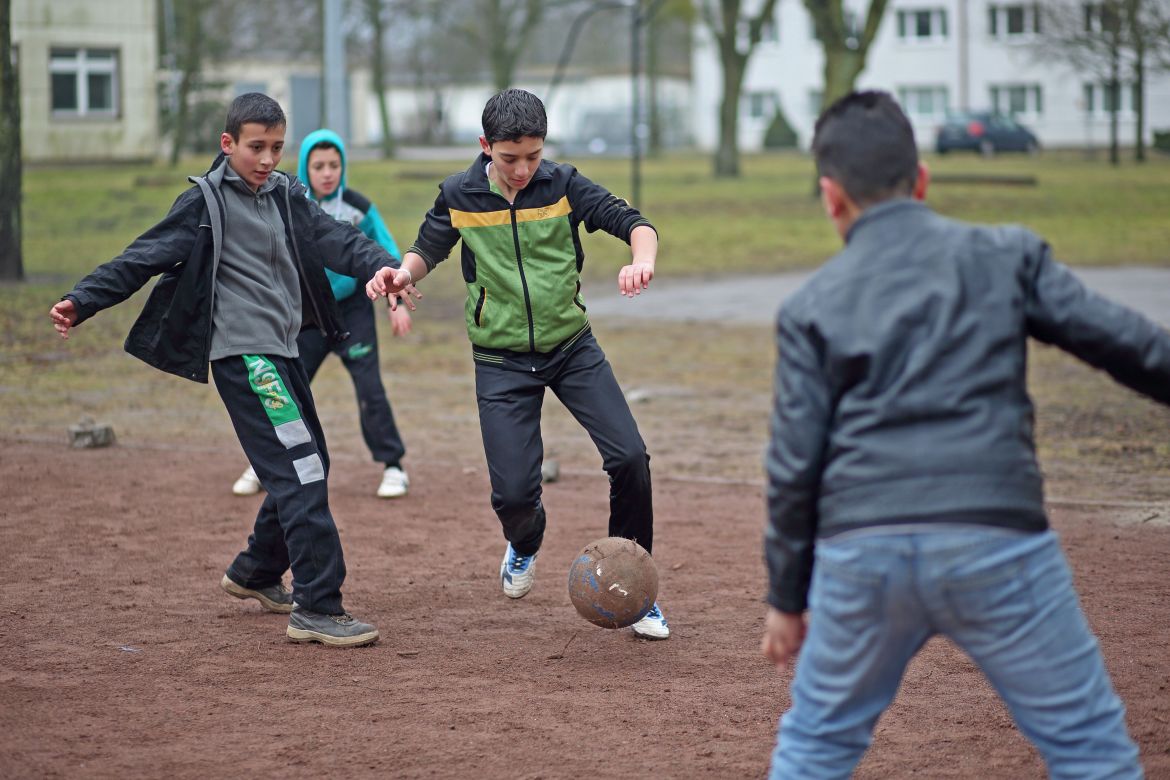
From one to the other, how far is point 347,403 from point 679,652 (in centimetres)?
627

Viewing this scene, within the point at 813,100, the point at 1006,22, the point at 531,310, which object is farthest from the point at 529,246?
the point at 813,100

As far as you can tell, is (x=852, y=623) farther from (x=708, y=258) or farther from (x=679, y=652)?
(x=708, y=258)

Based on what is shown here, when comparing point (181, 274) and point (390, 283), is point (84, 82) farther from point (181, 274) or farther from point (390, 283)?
point (390, 283)

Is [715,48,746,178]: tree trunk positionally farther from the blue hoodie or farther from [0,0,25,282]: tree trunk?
the blue hoodie

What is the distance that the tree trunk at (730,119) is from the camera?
41781mm

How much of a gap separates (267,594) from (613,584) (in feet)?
5.29

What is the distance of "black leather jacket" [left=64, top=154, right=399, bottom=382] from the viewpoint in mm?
5234

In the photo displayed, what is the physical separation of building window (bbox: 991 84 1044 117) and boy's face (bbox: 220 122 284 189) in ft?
208

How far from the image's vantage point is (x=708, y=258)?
72.9ft

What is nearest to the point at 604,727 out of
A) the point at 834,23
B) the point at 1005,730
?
the point at 1005,730

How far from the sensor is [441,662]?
5.30 m

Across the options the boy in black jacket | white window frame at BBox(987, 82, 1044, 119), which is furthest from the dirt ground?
white window frame at BBox(987, 82, 1044, 119)

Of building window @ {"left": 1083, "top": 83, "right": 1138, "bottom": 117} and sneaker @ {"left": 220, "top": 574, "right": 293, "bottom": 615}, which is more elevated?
building window @ {"left": 1083, "top": 83, "right": 1138, "bottom": 117}

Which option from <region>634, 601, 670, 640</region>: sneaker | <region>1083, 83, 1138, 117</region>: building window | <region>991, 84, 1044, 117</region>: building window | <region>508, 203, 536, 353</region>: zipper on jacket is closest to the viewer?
<region>508, 203, 536, 353</region>: zipper on jacket
